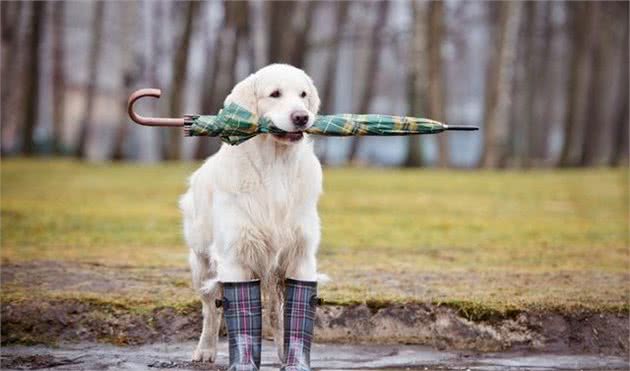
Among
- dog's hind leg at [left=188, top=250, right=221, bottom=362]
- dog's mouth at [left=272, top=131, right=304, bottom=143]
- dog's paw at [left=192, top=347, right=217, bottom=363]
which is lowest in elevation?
dog's paw at [left=192, top=347, right=217, bottom=363]

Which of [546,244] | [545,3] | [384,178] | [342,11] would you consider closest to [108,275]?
[546,244]

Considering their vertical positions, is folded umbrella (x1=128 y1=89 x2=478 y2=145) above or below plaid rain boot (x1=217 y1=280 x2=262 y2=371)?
above

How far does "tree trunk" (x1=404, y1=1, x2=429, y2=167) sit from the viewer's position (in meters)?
34.0

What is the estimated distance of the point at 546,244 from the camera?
15.3m

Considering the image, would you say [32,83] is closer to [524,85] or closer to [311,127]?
[524,85]

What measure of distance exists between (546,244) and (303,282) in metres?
8.02

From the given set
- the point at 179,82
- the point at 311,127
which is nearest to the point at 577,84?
the point at 179,82

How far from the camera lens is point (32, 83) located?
4000 cm

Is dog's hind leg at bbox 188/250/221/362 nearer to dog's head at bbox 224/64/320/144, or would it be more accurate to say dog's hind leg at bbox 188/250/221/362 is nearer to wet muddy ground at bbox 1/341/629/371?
wet muddy ground at bbox 1/341/629/371

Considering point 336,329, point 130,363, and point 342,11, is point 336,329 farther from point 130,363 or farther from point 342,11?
point 342,11

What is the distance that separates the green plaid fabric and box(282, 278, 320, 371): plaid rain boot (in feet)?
3.01

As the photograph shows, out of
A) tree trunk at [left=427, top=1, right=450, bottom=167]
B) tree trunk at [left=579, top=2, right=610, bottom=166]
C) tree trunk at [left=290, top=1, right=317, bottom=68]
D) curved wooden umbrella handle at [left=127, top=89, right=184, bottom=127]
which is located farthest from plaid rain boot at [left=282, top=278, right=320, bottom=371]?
tree trunk at [left=579, top=2, right=610, bottom=166]

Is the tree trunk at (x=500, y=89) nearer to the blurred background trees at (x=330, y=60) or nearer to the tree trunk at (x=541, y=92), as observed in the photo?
the blurred background trees at (x=330, y=60)

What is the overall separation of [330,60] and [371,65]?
5.38ft
